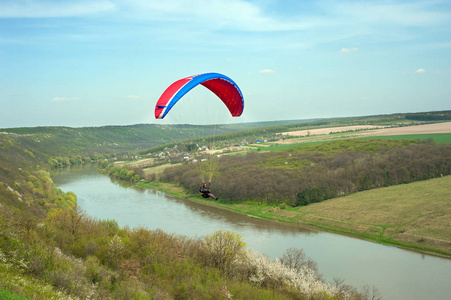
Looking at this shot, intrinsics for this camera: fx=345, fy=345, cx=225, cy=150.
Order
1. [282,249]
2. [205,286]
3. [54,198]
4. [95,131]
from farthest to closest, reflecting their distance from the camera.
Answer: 1. [95,131]
2. [54,198]
3. [282,249]
4. [205,286]

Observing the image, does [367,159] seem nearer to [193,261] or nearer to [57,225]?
[193,261]

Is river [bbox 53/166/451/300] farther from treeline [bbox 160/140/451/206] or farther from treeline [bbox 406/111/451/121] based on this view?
treeline [bbox 406/111/451/121]

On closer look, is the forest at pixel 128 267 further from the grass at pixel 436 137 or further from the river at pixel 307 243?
the grass at pixel 436 137

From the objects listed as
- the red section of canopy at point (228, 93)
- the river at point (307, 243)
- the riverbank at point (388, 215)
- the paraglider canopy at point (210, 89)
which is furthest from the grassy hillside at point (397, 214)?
the paraglider canopy at point (210, 89)

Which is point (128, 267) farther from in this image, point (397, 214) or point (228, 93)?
point (397, 214)

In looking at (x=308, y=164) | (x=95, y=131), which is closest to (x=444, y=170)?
(x=308, y=164)

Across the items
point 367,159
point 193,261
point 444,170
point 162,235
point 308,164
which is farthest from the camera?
→ point 308,164

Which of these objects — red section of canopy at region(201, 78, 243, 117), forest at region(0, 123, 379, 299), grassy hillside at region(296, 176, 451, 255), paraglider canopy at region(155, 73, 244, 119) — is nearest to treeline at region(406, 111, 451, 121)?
grassy hillside at region(296, 176, 451, 255)

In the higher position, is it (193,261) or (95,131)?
(95,131)
